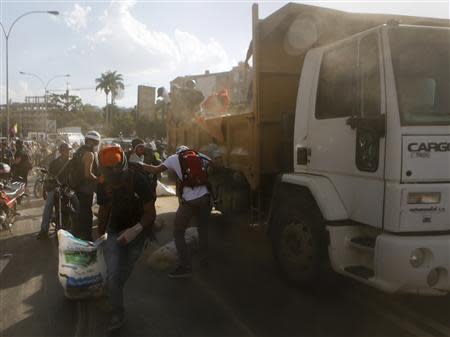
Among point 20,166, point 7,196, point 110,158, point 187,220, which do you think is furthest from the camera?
point 20,166

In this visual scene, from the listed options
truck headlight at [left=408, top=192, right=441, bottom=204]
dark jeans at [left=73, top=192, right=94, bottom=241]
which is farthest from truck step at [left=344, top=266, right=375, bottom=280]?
dark jeans at [left=73, top=192, right=94, bottom=241]

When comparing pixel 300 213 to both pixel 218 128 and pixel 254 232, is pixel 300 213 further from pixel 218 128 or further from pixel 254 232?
pixel 254 232

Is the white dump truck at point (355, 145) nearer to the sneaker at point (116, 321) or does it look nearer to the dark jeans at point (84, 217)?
the sneaker at point (116, 321)

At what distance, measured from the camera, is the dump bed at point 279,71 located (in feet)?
15.9

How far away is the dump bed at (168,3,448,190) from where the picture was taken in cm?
Answer: 486

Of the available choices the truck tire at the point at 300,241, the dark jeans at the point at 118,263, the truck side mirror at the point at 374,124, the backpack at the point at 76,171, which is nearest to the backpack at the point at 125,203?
the dark jeans at the point at 118,263

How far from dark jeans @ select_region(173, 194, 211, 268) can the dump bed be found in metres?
0.66

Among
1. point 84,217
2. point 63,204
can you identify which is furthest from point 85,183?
point 63,204

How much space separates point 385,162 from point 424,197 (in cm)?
38

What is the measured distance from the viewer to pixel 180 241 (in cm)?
533

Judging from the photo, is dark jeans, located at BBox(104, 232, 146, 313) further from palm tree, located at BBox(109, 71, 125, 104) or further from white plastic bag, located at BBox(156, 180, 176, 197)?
palm tree, located at BBox(109, 71, 125, 104)

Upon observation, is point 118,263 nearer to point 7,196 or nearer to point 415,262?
point 415,262

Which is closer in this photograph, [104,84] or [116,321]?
[116,321]

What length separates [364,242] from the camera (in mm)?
3875
